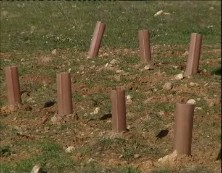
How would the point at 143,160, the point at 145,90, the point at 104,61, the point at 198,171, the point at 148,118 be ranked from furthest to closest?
the point at 104,61 < the point at 145,90 < the point at 148,118 < the point at 143,160 < the point at 198,171

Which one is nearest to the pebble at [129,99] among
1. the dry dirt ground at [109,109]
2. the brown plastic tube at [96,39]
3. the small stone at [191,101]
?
the dry dirt ground at [109,109]

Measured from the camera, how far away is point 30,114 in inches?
387

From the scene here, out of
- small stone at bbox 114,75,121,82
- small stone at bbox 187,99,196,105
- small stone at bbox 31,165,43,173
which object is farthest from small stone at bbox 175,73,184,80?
small stone at bbox 31,165,43,173

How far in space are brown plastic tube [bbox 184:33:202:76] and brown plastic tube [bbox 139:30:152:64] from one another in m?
1.08

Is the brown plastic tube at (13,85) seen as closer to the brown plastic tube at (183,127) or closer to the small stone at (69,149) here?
the small stone at (69,149)

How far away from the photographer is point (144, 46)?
12219mm

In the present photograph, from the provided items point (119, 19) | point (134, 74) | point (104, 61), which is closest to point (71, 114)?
point (134, 74)

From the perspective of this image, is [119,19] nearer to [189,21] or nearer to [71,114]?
[189,21]

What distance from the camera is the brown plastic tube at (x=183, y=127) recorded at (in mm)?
7285

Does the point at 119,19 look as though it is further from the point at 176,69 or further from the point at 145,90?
the point at 145,90

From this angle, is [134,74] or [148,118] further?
[134,74]

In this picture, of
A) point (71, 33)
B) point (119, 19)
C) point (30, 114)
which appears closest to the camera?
point (30, 114)

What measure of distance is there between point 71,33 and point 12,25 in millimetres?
2391

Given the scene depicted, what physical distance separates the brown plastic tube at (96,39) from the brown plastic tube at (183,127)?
5.80 m
